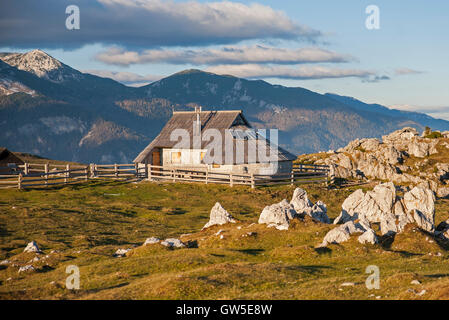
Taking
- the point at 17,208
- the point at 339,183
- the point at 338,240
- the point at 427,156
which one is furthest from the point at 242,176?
the point at 427,156

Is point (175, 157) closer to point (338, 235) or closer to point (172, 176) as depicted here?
point (172, 176)

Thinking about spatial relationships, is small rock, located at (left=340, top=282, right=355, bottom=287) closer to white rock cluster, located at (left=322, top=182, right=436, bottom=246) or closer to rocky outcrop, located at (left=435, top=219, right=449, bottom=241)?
white rock cluster, located at (left=322, top=182, right=436, bottom=246)

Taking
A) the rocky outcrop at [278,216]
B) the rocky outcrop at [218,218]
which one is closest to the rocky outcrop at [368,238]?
the rocky outcrop at [278,216]

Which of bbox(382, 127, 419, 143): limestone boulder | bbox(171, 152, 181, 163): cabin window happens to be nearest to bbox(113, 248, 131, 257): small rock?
bbox(171, 152, 181, 163): cabin window

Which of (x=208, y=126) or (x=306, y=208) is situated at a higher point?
(x=208, y=126)

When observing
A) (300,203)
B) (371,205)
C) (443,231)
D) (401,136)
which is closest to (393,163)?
(401,136)

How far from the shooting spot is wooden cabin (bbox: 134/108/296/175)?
56688 millimetres

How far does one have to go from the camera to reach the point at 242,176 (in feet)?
181

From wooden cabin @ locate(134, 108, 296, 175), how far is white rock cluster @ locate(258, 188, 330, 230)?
24877mm

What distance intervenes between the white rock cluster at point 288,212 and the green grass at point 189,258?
2.15ft

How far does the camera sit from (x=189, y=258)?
21719mm

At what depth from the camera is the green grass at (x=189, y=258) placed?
16.5 m

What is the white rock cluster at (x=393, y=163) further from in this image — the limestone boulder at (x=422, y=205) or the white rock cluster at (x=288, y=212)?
the white rock cluster at (x=288, y=212)

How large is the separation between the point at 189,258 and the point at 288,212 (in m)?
8.50
